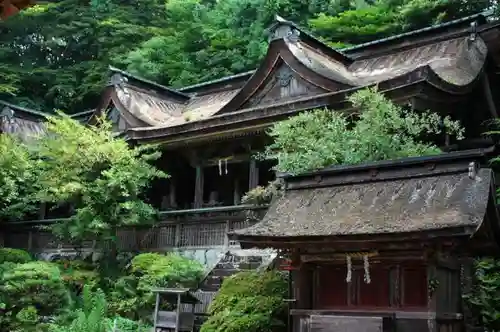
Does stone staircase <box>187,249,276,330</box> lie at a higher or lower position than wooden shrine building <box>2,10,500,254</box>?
lower

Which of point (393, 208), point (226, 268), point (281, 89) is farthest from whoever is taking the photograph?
point (281, 89)

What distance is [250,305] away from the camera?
41.9 ft

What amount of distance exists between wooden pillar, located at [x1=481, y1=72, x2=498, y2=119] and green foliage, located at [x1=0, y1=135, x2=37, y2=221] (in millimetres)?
17209

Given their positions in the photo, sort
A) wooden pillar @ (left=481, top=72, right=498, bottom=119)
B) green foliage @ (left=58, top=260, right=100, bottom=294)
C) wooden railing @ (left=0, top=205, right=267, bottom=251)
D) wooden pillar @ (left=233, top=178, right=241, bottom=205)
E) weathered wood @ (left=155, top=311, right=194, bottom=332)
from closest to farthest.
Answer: weathered wood @ (left=155, top=311, right=194, bottom=332) → wooden pillar @ (left=481, top=72, right=498, bottom=119) → wooden railing @ (left=0, top=205, right=267, bottom=251) → green foliage @ (left=58, top=260, right=100, bottom=294) → wooden pillar @ (left=233, top=178, right=241, bottom=205)

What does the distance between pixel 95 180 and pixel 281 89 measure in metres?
6.92

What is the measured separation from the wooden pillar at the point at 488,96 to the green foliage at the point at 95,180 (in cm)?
1084

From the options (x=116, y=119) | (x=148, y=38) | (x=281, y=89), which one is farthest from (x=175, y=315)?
(x=148, y=38)

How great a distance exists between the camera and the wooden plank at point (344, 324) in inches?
412

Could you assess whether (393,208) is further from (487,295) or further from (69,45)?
(69,45)

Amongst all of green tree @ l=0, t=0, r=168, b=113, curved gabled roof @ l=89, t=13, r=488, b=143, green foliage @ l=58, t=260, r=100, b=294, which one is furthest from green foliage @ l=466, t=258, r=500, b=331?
green tree @ l=0, t=0, r=168, b=113

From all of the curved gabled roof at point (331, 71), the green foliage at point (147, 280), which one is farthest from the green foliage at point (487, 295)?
the green foliage at point (147, 280)

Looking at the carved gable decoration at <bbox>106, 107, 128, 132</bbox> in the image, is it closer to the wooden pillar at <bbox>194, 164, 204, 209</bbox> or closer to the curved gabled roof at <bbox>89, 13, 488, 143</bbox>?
the curved gabled roof at <bbox>89, 13, 488, 143</bbox>

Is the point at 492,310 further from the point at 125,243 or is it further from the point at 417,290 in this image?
the point at 125,243

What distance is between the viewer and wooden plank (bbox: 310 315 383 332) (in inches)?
412
